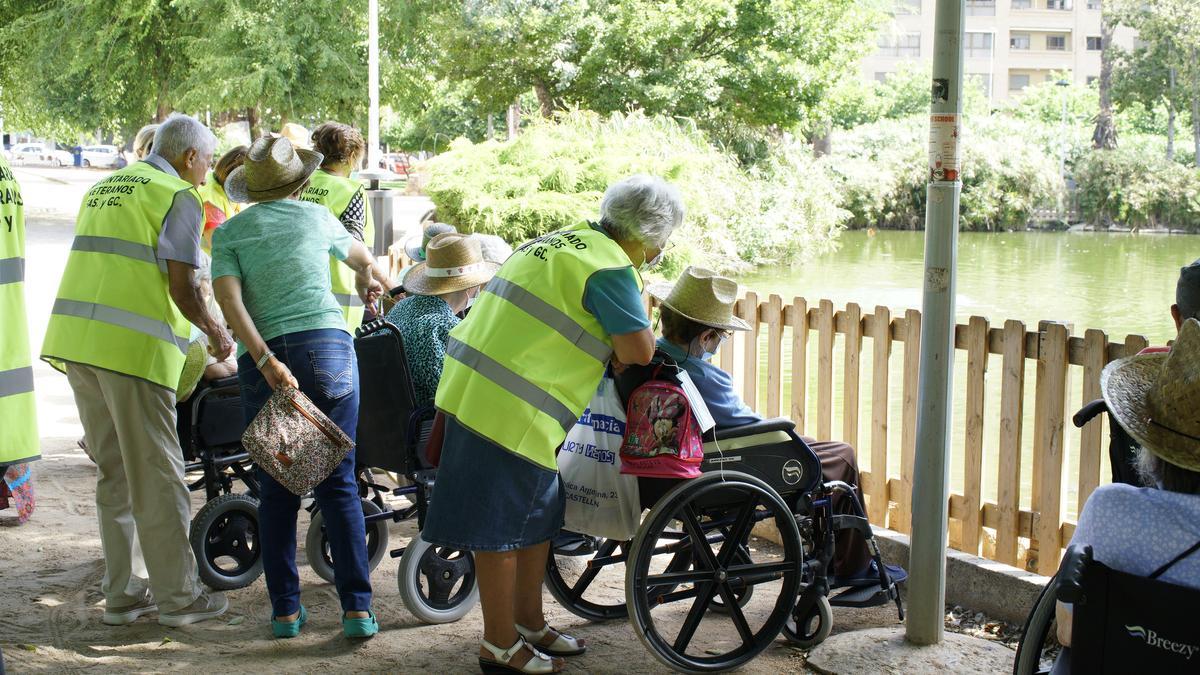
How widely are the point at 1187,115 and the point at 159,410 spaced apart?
206 feet

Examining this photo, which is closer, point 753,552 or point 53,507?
point 753,552

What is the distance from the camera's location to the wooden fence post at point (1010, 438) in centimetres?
516

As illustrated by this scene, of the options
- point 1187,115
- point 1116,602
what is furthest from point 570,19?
point 1187,115

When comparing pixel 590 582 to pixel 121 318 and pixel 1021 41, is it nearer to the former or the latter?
pixel 121 318

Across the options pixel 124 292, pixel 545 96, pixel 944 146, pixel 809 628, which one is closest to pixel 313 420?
pixel 124 292

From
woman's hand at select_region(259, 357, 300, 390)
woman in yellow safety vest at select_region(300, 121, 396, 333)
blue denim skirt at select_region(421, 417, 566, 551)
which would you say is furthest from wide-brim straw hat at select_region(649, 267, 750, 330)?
woman in yellow safety vest at select_region(300, 121, 396, 333)

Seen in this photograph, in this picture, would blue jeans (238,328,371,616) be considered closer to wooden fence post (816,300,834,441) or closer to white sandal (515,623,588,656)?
white sandal (515,623,588,656)

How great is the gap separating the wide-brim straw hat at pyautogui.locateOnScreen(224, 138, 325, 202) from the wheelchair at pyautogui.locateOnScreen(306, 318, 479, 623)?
2.28 feet

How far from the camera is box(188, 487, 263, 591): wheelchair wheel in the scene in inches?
199

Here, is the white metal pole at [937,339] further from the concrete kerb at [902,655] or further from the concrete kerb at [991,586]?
the concrete kerb at [991,586]

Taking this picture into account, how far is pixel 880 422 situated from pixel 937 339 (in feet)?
5.05

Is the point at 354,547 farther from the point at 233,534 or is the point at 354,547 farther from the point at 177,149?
the point at 177,149

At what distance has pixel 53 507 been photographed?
650cm

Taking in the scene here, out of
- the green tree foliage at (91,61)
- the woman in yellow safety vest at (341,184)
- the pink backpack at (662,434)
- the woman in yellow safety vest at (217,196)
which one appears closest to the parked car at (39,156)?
the green tree foliage at (91,61)
